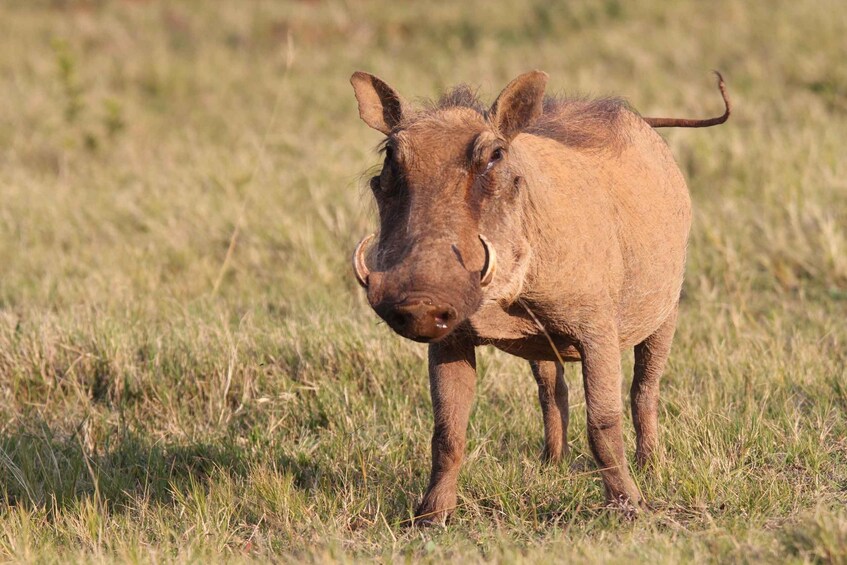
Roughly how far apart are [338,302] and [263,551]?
2464 millimetres

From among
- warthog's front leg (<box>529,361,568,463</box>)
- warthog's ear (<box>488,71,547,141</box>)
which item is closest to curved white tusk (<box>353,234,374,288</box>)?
warthog's ear (<box>488,71,547,141</box>)

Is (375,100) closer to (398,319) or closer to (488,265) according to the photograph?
(488,265)

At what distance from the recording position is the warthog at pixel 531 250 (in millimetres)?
3150

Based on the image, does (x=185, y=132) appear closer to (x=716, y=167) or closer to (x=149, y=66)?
(x=149, y=66)

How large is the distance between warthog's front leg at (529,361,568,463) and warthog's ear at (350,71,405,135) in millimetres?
1176

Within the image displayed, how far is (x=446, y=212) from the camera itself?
3211 millimetres

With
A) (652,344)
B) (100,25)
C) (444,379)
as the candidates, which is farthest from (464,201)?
(100,25)

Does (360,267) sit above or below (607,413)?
above

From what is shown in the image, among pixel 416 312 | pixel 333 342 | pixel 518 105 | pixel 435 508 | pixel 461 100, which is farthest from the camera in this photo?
pixel 333 342

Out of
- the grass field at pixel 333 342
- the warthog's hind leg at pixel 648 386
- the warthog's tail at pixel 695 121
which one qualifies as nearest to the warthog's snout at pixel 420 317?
the grass field at pixel 333 342

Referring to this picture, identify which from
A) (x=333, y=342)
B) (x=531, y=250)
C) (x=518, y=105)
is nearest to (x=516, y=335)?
(x=531, y=250)

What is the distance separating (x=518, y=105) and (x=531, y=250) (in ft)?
1.48

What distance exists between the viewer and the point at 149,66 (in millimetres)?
12664

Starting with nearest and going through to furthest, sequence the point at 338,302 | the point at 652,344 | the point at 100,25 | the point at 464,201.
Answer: the point at 464,201, the point at 652,344, the point at 338,302, the point at 100,25
